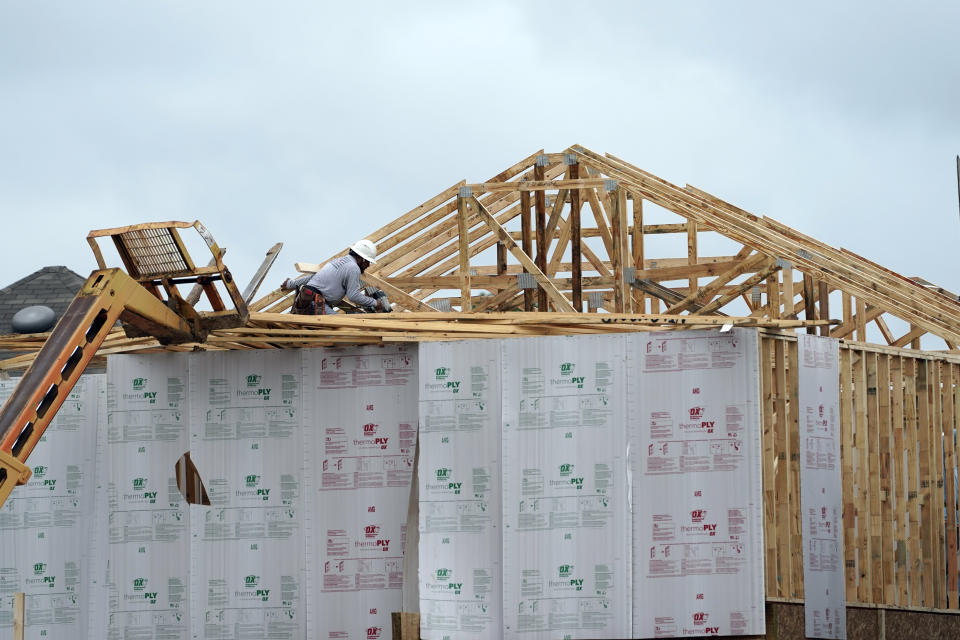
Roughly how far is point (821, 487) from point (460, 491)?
12.8 feet

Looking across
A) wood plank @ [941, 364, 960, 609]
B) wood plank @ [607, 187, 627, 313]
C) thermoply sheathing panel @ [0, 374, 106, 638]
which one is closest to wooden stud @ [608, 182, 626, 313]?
wood plank @ [607, 187, 627, 313]

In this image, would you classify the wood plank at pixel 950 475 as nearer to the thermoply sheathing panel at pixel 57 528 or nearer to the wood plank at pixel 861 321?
the wood plank at pixel 861 321

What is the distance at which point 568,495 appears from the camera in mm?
14102

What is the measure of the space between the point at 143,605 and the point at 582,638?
15.5 feet

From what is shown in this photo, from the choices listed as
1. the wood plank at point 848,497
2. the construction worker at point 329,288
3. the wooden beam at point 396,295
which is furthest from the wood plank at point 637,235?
the construction worker at point 329,288

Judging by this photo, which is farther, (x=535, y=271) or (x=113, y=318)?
(x=535, y=271)

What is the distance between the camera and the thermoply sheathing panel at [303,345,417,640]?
14.7m

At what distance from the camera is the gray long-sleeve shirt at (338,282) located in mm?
15430

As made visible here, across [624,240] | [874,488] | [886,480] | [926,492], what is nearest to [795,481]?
[874,488]

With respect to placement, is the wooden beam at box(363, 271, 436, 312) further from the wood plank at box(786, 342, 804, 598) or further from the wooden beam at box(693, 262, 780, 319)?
the wood plank at box(786, 342, 804, 598)

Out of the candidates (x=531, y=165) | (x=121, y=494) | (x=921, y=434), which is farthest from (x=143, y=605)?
(x=921, y=434)

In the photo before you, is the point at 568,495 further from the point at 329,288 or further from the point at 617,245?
the point at 617,245

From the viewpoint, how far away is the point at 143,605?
15180mm

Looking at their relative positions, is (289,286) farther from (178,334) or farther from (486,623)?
(486,623)
